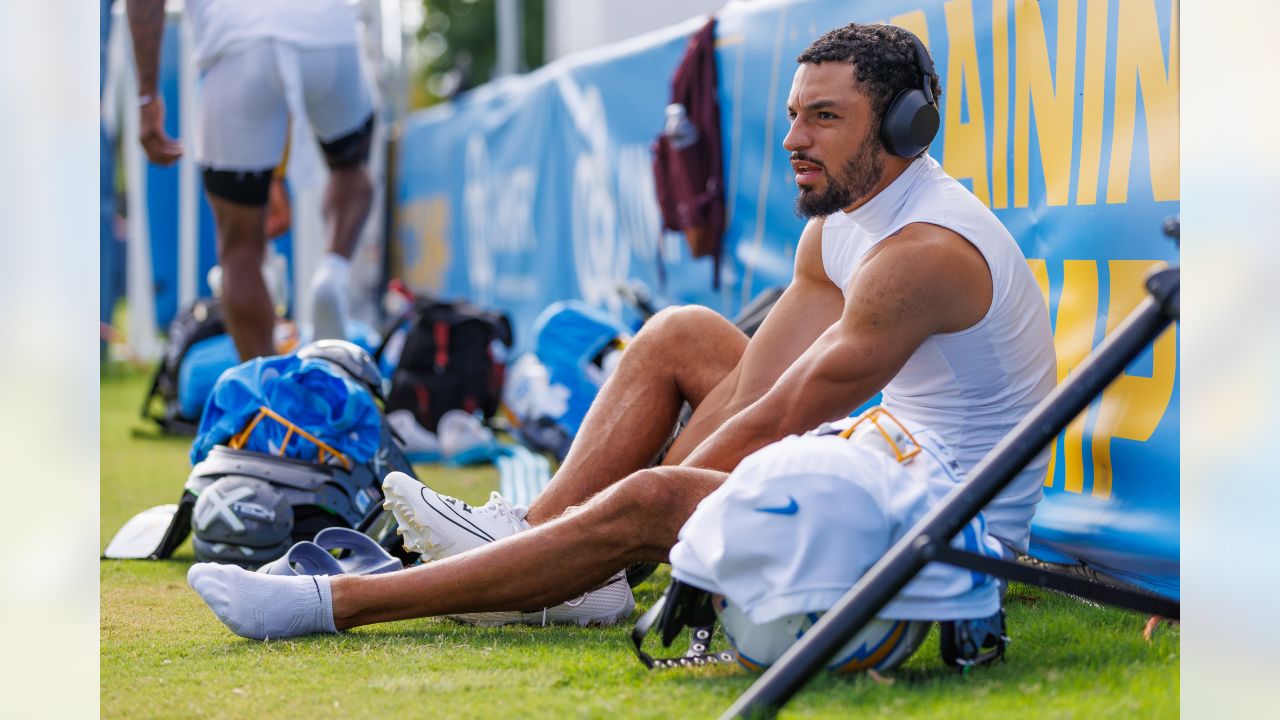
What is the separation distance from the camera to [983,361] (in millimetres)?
2400

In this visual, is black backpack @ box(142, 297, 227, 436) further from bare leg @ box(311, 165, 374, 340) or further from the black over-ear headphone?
the black over-ear headphone

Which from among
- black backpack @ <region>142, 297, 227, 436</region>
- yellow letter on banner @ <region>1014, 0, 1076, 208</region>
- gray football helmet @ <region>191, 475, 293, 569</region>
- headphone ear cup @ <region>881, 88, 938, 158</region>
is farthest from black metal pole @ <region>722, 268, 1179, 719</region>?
black backpack @ <region>142, 297, 227, 436</region>

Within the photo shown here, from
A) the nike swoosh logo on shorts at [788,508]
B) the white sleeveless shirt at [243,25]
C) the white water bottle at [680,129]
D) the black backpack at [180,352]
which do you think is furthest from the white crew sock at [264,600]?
the black backpack at [180,352]

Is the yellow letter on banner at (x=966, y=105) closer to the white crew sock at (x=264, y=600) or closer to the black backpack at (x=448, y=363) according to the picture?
the white crew sock at (x=264, y=600)

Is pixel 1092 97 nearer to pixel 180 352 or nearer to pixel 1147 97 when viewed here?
pixel 1147 97

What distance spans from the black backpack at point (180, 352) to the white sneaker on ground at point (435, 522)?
3989 millimetres

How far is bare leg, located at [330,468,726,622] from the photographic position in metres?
2.34

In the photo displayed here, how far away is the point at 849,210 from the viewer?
101 inches

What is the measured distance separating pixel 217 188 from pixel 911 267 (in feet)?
10.1

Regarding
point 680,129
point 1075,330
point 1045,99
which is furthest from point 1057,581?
point 680,129

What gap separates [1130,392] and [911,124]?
2.74ft

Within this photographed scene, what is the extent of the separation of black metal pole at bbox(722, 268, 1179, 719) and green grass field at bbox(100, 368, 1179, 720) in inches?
5.7
